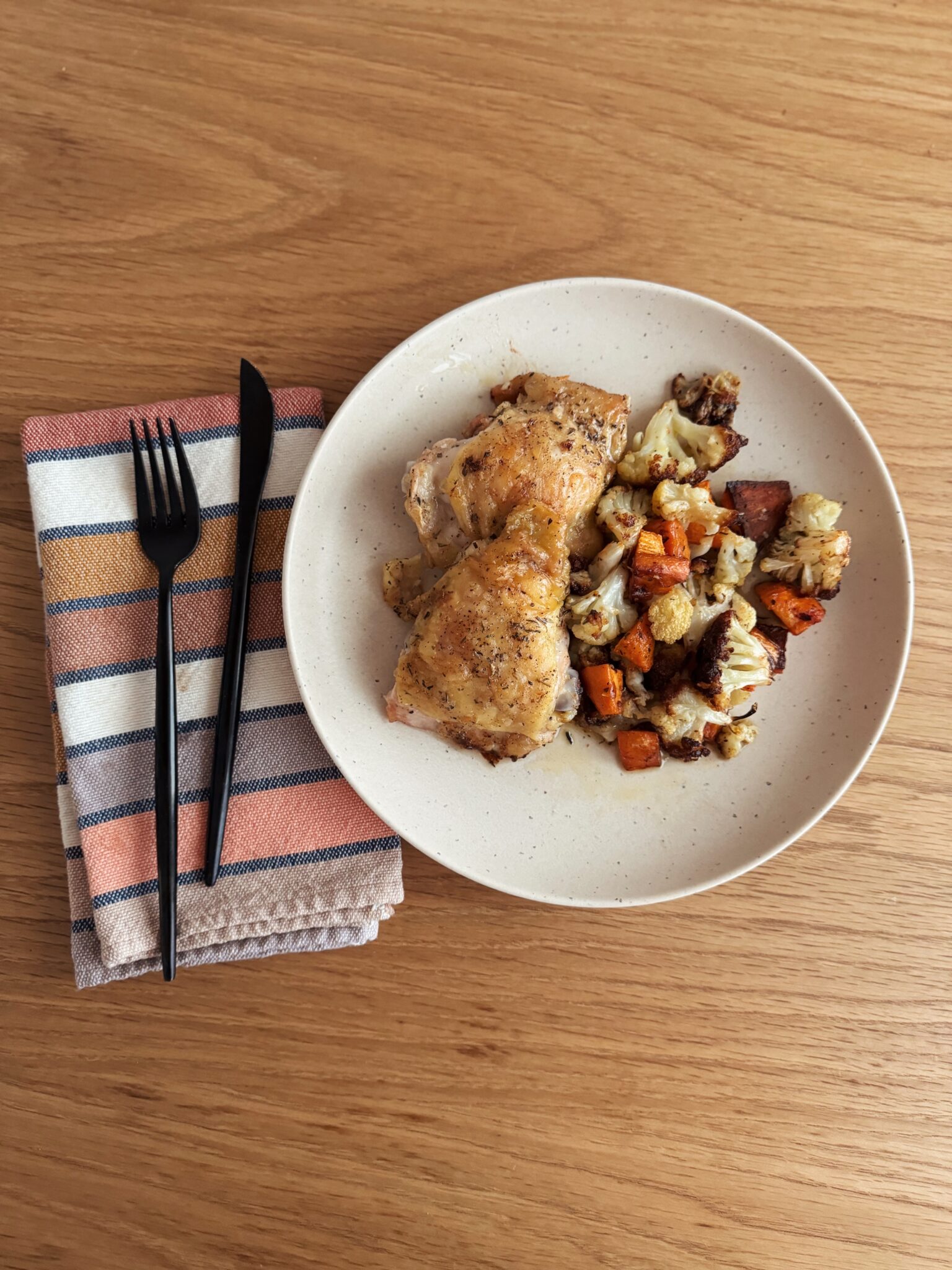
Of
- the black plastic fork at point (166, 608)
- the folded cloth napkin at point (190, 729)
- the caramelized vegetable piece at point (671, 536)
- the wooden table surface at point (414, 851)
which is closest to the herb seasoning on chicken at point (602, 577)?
the caramelized vegetable piece at point (671, 536)

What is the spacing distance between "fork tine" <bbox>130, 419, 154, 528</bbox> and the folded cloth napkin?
0.14 ft

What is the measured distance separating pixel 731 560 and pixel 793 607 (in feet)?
0.78

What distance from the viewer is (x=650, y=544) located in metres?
2.32

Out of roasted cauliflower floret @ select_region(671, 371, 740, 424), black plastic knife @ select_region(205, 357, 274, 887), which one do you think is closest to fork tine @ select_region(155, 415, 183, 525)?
black plastic knife @ select_region(205, 357, 274, 887)

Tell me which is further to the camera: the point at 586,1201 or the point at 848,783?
the point at 586,1201

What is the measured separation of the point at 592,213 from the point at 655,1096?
9.03ft

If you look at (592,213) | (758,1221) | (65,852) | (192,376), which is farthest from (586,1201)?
(592,213)

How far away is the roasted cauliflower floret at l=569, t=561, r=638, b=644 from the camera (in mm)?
2330

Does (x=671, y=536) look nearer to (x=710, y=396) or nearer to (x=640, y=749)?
(x=710, y=396)

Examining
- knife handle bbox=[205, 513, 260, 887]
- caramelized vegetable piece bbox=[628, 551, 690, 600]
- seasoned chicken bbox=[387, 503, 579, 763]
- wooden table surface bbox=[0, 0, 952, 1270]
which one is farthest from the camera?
wooden table surface bbox=[0, 0, 952, 1270]

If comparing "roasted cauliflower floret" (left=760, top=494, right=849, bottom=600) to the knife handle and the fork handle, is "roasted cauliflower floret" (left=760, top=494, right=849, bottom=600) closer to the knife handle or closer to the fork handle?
the knife handle

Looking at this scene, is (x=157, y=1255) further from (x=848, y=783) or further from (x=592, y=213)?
(x=592, y=213)

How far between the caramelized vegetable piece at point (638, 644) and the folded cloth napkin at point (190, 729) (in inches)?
34.7

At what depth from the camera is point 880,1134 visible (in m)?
2.66
